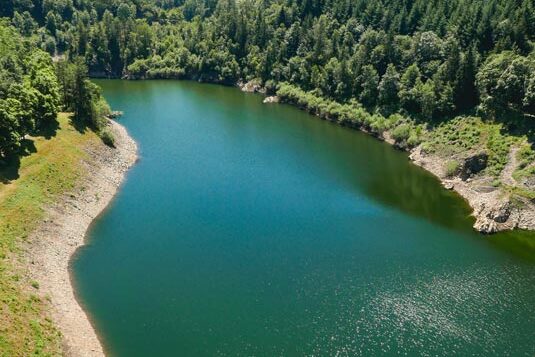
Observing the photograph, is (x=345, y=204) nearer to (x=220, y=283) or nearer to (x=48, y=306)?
(x=220, y=283)

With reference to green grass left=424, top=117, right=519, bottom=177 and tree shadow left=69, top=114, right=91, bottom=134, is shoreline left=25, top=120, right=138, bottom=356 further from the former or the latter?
green grass left=424, top=117, right=519, bottom=177

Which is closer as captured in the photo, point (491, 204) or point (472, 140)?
A: point (491, 204)

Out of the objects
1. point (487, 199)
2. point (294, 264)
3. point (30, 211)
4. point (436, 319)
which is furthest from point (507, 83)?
point (30, 211)

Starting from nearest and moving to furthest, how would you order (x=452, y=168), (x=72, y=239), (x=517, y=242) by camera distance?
(x=72, y=239) → (x=517, y=242) → (x=452, y=168)

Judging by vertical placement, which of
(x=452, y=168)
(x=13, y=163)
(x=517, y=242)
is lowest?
(x=517, y=242)

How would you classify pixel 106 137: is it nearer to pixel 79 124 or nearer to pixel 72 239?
pixel 79 124

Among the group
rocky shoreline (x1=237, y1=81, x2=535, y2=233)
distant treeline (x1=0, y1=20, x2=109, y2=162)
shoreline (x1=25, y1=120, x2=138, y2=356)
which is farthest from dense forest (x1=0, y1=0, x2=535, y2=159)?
shoreline (x1=25, y1=120, x2=138, y2=356)
